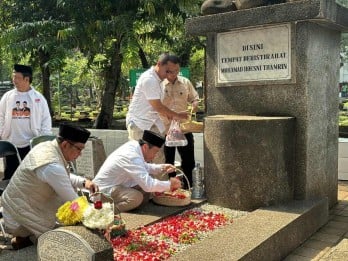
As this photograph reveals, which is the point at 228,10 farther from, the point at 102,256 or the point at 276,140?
the point at 102,256

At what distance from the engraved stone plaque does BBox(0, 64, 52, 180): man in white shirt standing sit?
2380 mm

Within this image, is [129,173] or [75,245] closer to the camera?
[75,245]

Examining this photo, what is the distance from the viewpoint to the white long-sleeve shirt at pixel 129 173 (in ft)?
15.1

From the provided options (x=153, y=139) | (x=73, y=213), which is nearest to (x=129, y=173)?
(x=153, y=139)

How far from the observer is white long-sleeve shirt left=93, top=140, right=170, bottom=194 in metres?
4.61

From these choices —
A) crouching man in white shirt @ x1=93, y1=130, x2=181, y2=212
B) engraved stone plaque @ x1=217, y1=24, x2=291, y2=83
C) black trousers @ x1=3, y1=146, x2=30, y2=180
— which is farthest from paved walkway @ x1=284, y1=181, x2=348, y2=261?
black trousers @ x1=3, y1=146, x2=30, y2=180

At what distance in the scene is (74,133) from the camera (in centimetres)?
357

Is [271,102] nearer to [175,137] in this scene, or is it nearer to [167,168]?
[175,137]

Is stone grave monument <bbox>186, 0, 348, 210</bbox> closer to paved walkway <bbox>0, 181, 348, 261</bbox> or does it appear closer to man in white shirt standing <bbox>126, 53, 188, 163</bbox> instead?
paved walkway <bbox>0, 181, 348, 261</bbox>

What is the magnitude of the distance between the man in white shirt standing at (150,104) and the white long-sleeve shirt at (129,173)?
78cm

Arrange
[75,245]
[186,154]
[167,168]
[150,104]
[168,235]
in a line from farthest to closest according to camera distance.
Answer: [186,154] < [150,104] < [167,168] < [168,235] < [75,245]

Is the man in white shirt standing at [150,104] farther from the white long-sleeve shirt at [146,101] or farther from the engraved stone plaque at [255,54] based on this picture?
the engraved stone plaque at [255,54]

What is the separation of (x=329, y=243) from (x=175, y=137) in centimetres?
214

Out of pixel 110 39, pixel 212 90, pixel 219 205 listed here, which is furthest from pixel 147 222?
pixel 110 39
